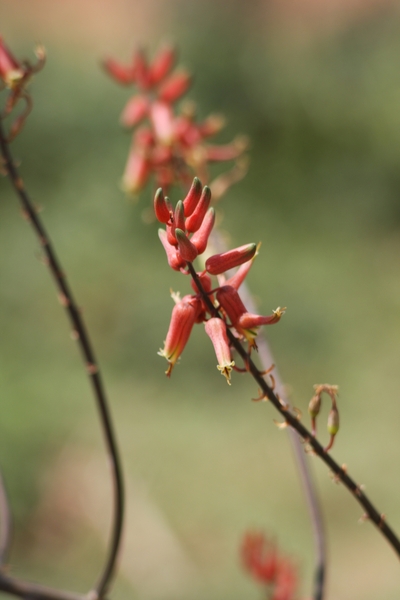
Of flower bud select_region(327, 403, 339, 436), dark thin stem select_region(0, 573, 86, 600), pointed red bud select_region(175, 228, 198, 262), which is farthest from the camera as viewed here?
dark thin stem select_region(0, 573, 86, 600)

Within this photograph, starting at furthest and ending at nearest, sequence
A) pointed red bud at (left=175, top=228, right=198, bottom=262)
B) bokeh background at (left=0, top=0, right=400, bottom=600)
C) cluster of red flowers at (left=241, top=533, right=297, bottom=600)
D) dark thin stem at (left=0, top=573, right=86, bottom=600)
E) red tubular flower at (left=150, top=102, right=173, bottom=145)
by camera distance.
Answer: bokeh background at (left=0, top=0, right=400, bottom=600), red tubular flower at (left=150, top=102, right=173, bottom=145), cluster of red flowers at (left=241, top=533, right=297, bottom=600), dark thin stem at (left=0, top=573, right=86, bottom=600), pointed red bud at (left=175, top=228, right=198, bottom=262)

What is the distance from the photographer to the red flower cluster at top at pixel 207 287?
2.75ft

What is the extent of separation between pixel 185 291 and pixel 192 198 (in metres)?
5.46

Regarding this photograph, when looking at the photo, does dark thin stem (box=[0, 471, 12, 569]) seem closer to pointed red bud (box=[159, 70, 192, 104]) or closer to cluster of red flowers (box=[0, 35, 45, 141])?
cluster of red flowers (box=[0, 35, 45, 141])

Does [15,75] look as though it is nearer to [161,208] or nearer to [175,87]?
[161,208]

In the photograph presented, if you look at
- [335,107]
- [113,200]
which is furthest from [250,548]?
[335,107]

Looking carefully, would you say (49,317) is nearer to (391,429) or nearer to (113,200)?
(113,200)

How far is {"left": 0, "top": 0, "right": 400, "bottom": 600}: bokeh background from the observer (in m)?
4.84

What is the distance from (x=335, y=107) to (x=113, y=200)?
118 inches

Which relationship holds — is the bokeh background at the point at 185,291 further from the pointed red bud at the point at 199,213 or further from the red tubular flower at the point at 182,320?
the pointed red bud at the point at 199,213

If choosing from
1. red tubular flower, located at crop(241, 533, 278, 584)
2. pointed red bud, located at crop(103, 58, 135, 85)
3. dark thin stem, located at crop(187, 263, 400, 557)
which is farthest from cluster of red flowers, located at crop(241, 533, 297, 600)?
pointed red bud, located at crop(103, 58, 135, 85)

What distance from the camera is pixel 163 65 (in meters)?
1.90

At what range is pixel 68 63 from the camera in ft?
30.2

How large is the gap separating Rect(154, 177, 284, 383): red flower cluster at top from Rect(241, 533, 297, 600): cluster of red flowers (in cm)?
80
